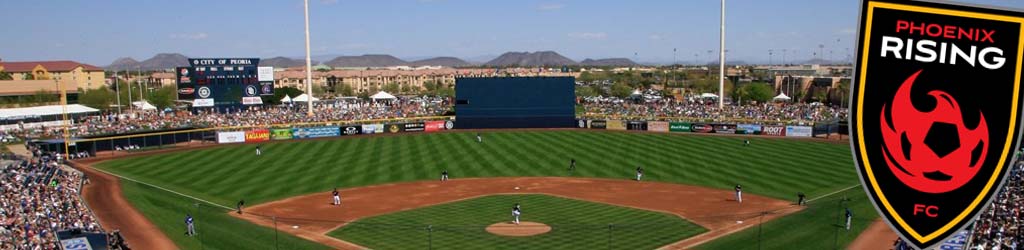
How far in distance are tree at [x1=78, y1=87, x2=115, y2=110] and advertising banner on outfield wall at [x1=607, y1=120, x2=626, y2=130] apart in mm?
65545

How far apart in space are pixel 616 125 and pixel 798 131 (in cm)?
1567

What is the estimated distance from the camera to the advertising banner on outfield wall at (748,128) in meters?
59.8

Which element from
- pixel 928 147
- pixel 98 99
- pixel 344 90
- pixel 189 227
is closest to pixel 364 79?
pixel 344 90

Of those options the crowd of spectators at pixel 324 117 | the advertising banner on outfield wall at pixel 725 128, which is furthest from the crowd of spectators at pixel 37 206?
the advertising banner on outfield wall at pixel 725 128

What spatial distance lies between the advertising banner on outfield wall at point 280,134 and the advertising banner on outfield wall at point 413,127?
33.1 feet

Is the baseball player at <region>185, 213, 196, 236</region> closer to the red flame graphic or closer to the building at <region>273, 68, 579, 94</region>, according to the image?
the red flame graphic

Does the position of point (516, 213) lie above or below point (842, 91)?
below

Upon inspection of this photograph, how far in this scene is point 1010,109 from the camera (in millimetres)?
7371

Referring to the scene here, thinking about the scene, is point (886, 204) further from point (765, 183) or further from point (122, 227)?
point (765, 183)

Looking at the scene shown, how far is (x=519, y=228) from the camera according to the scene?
27.8 metres

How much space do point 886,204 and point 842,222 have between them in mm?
21956

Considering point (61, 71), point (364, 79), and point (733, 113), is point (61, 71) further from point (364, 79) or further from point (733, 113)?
point (733, 113)

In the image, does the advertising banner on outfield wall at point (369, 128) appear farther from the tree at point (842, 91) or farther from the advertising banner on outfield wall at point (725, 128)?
the tree at point (842, 91)

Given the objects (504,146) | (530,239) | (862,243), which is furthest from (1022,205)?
(504,146)
